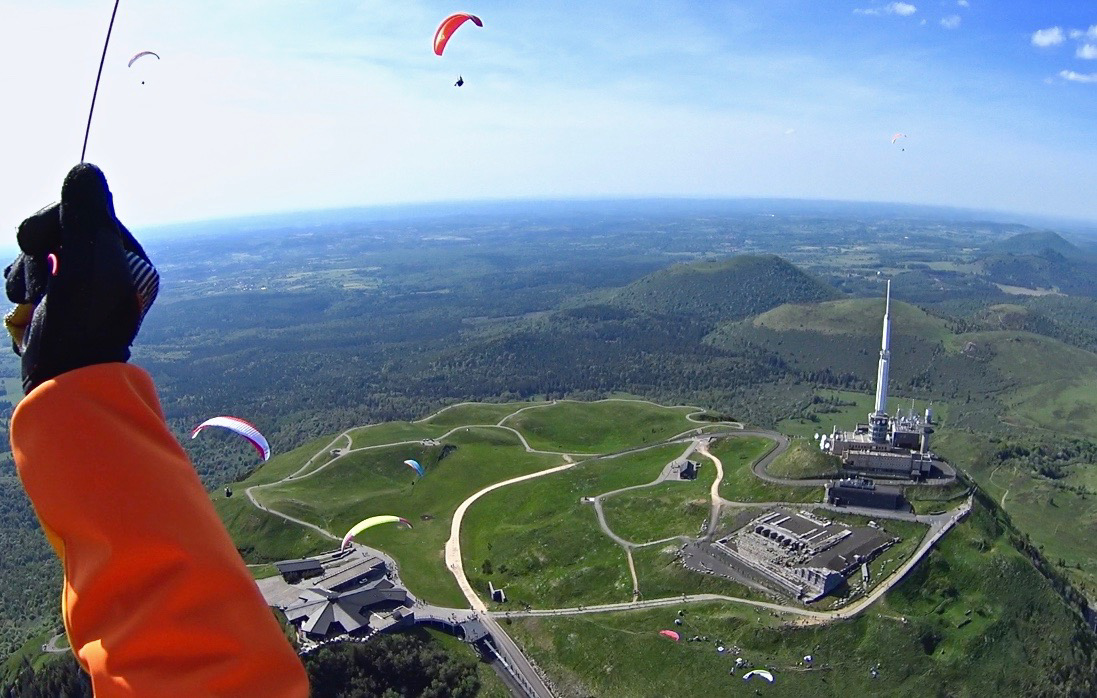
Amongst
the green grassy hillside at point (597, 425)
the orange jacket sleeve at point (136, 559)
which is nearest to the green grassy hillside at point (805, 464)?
the green grassy hillside at point (597, 425)

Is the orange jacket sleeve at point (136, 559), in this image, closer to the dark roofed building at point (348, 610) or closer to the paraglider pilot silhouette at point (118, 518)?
the paraglider pilot silhouette at point (118, 518)

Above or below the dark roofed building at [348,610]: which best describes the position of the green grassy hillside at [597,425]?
above

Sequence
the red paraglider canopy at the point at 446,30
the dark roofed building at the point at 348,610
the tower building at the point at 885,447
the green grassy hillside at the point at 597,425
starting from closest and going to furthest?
the red paraglider canopy at the point at 446,30 → the dark roofed building at the point at 348,610 → the tower building at the point at 885,447 → the green grassy hillside at the point at 597,425

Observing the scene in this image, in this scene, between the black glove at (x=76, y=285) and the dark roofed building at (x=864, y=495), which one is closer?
the black glove at (x=76, y=285)

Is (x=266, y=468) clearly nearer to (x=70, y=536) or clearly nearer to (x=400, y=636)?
(x=400, y=636)

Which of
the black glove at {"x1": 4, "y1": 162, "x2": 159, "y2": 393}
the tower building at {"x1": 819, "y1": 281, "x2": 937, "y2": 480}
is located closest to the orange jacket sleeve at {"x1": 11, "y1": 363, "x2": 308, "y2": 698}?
the black glove at {"x1": 4, "y1": 162, "x2": 159, "y2": 393}


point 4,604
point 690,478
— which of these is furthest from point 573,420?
point 4,604

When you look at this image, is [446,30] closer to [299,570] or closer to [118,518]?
[118,518]

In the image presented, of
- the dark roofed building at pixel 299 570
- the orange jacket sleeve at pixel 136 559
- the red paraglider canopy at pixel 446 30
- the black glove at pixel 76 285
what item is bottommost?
the dark roofed building at pixel 299 570
